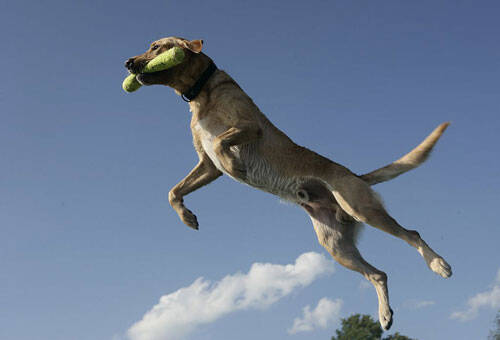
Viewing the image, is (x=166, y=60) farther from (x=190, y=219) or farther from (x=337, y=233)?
(x=337, y=233)

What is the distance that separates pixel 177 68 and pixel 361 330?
47437mm

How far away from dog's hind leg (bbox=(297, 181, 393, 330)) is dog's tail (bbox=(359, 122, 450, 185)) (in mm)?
540

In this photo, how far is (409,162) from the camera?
656cm

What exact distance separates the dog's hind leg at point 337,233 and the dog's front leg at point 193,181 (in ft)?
4.21

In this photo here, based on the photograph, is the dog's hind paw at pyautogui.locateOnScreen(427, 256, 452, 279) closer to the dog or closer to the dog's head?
the dog

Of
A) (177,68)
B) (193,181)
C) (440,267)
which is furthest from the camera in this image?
(193,181)

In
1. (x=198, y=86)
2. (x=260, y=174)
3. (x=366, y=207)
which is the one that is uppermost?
(x=198, y=86)

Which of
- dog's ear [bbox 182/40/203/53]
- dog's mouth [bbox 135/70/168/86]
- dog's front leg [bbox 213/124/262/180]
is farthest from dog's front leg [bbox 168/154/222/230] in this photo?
dog's ear [bbox 182/40/203/53]

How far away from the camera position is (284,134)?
21.5 ft

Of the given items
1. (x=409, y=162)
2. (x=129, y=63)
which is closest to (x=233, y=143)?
(x=129, y=63)

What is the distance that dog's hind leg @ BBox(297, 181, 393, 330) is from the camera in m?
6.46

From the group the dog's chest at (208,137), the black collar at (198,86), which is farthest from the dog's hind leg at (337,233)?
the black collar at (198,86)

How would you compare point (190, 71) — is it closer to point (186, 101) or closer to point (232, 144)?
point (186, 101)

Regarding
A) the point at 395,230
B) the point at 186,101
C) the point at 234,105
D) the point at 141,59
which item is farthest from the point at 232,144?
the point at 395,230
